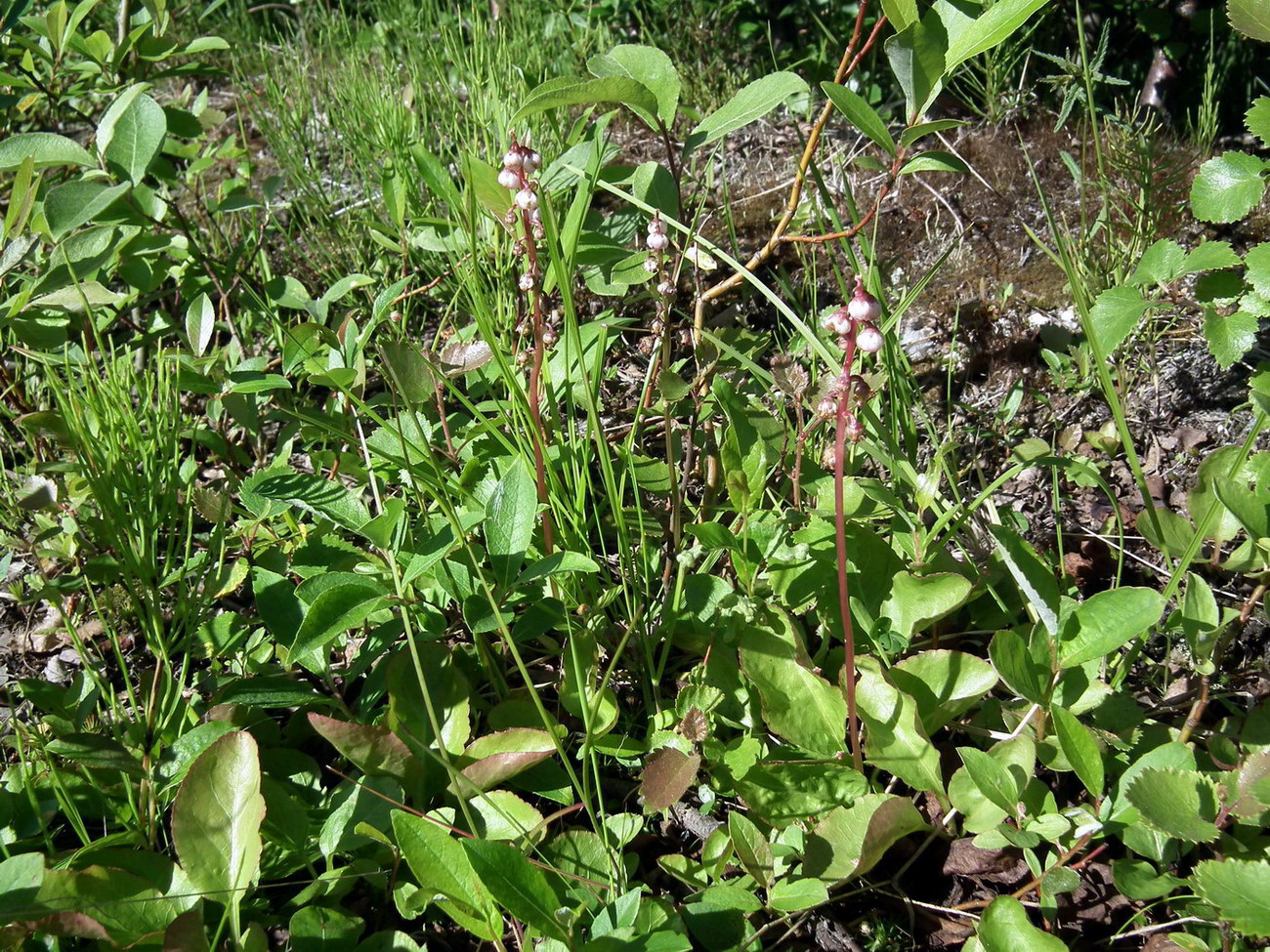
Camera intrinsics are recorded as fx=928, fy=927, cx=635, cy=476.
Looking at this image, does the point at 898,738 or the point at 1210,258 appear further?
the point at 1210,258

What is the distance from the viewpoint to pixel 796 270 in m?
2.03

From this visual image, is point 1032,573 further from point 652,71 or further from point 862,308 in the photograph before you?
point 652,71

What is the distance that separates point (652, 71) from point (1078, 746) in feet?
3.46

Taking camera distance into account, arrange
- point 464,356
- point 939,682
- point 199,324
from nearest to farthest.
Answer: point 939,682 < point 464,356 < point 199,324

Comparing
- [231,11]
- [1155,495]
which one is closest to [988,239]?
[1155,495]

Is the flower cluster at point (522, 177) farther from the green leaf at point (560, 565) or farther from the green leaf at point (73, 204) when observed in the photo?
the green leaf at point (73, 204)

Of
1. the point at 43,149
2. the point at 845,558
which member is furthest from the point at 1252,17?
the point at 43,149

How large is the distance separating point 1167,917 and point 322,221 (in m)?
1.99

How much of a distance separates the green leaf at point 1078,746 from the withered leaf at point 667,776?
0.41 meters

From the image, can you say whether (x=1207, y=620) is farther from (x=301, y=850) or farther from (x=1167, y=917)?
(x=301, y=850)

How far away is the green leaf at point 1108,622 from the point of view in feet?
3.43

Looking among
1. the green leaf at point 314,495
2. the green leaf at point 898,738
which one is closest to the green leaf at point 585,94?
the green leaf at point 314,495

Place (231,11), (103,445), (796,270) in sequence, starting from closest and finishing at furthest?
(103,445) < (796,270) < (231,11)

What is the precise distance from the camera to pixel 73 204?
1544 mm
